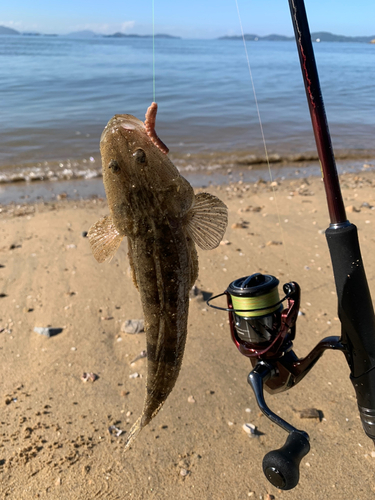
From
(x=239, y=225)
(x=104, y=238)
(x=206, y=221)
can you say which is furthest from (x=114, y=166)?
(x=239, y=225)

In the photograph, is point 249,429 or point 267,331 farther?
point 249,429

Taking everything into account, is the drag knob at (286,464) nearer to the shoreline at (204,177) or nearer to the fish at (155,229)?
the fish at (155,229)

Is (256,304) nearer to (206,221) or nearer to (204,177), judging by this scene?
(206,221)

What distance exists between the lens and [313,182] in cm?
904

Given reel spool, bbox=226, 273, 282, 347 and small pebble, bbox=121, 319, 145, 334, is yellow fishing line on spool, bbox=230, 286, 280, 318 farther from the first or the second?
small pebble, bbox=121, 319, 145, 334

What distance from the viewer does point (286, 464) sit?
1.70 metres

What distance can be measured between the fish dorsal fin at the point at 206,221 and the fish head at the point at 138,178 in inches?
3.1

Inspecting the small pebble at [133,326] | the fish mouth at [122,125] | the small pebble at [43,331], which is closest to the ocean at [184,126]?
the small pebble at [43,331]

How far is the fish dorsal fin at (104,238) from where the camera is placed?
230 centimetres

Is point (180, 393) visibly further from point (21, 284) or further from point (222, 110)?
point (222, 110)

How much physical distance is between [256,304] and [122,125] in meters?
1.16

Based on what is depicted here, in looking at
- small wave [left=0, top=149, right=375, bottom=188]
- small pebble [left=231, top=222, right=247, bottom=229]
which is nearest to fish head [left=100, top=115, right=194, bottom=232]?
small pebble [left=231, top=222, right=247, bottom=229]

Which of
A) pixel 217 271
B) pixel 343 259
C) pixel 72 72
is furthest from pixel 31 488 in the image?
pixel 72 72

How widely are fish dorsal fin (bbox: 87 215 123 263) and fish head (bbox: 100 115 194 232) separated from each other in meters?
0.17
